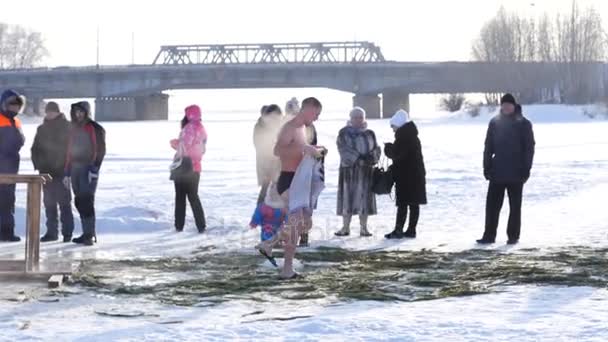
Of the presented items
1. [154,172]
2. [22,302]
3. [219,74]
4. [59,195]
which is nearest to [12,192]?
[59,195]

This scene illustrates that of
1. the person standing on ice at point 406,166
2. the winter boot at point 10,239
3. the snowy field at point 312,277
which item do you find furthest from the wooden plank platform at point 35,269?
the person standing on ice at point 406,166

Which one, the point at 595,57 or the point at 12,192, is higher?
the point at 595,57

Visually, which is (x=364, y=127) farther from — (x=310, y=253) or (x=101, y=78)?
(x=101, y=78)

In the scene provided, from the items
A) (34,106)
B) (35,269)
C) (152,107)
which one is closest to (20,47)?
(34,106)

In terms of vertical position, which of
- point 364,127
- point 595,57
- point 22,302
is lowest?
point 22,302

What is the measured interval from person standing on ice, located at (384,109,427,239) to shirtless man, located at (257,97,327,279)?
4027mm

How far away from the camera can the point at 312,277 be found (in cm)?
1083

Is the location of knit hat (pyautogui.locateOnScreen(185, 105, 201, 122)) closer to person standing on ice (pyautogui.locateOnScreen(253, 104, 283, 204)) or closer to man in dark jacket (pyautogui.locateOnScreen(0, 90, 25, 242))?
person standing on ice (pyautogui.locateOnScreen(253, 104, 283, 204))

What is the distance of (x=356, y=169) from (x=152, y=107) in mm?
89351

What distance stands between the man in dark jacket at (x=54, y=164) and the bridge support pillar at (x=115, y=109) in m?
84.4

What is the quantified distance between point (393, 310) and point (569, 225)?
6.90 metres

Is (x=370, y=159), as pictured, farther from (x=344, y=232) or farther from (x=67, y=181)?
(x=67, y=181)

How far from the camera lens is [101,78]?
325ft

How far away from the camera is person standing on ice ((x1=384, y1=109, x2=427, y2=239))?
14.6m
